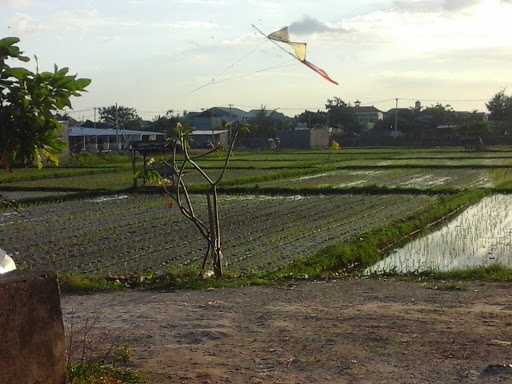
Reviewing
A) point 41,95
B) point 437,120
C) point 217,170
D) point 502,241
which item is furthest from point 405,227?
point 437,120

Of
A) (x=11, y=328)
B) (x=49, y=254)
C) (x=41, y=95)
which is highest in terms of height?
(x=41, y=95)

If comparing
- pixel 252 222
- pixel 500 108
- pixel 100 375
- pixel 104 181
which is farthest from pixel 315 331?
pixel 500 108

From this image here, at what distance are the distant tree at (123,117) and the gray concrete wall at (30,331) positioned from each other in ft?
259

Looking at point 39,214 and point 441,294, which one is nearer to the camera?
point 441,294

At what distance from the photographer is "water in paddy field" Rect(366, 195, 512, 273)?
1075 centimetres

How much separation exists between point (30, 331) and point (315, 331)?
2640 mm

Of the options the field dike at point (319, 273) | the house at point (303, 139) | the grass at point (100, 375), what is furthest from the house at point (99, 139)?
the grass at point (100, 375)

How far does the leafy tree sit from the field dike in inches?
173

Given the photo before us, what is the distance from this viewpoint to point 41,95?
402 centimetres

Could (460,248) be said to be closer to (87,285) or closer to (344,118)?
(87,285)

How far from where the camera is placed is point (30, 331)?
375 cm

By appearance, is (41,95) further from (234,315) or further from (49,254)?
(49,254)

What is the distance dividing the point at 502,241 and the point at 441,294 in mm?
6015

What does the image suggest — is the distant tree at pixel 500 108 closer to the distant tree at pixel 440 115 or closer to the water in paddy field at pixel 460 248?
the distant tree at pixel 440 115
